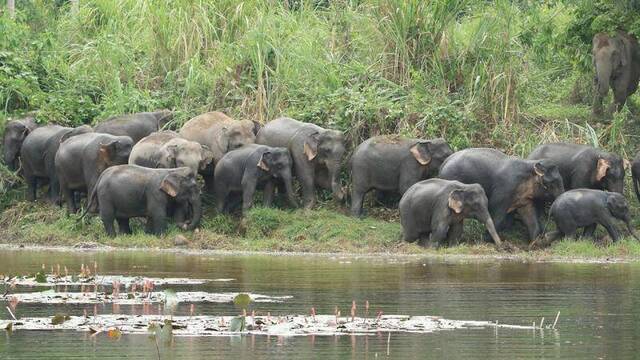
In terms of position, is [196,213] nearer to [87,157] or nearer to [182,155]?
[182,155]

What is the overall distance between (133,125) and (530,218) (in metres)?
7.27

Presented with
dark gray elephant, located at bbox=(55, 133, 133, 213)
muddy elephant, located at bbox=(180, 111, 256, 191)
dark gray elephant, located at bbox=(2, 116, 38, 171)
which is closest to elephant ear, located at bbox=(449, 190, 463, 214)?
muddy elephant, located at bbox=(180, 111, 256, 191)

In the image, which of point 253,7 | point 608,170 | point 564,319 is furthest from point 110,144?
point 564,319

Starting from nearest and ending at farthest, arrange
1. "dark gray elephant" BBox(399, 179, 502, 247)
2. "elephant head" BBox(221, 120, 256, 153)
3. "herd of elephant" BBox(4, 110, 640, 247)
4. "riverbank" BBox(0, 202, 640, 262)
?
"riverbank" BBox(0, 202, 640, 262) < "dark gray elephant" BBox(399, 179, 502, 247) < "herd of elephant" BBox(4, 110, 640, 247) < "elephant head" BBox(221, 120, 256, 153)

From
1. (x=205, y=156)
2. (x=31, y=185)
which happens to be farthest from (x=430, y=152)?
(x=31, y=185)

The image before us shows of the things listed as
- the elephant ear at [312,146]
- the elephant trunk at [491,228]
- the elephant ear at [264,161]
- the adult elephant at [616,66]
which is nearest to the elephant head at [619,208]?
the elephant trunk at [491,228]

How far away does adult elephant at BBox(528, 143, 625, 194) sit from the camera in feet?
80.6

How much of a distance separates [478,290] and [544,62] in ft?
39.9

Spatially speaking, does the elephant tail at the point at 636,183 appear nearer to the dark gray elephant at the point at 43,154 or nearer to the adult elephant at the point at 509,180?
the adult elephant at the point at 509,180

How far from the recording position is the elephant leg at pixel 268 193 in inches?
1029

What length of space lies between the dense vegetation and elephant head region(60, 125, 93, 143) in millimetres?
1414

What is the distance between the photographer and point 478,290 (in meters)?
18.5

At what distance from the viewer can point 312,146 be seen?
A: 26.0 m

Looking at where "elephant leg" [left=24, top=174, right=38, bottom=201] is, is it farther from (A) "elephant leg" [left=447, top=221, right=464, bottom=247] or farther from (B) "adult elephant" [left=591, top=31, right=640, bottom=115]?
(B) "adult elephant" [left=591, top=31, right=640, bottom=115]
